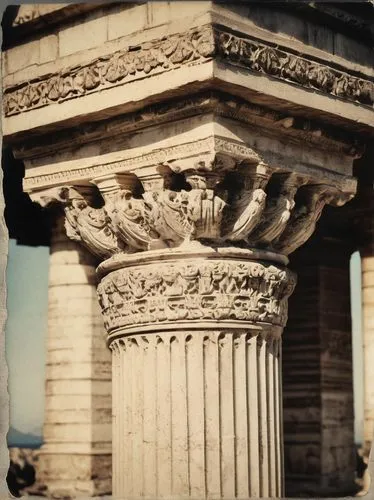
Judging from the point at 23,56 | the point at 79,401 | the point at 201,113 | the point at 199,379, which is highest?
the point at 23,56

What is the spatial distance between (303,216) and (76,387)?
2674 millimetres

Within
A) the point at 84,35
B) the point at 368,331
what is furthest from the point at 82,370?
the point at 368,331

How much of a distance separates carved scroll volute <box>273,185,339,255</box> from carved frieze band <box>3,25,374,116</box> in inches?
33.2

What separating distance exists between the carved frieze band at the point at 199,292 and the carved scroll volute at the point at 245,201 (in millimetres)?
259

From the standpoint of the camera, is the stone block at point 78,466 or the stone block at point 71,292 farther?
the stone block at point 71,292

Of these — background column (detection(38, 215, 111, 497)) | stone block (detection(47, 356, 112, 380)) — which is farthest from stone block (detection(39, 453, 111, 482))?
stone block (detection(47, 356, 112, 380))

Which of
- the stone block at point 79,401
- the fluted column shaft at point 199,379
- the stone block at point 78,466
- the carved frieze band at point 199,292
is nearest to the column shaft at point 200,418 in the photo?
the fluted column shaft at point 199,379

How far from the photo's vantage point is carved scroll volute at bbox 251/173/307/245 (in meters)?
11.6

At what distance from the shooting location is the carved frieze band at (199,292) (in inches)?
442

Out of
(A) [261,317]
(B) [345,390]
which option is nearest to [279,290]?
(A) [261,317]

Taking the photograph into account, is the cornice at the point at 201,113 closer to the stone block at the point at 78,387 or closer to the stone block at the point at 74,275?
the stone block at the point at 74,275

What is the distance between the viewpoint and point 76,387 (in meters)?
12.9

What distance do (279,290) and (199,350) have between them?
931mm

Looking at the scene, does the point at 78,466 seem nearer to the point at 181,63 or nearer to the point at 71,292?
the point at 71,292
